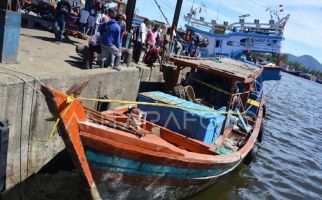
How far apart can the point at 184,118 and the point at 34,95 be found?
2.98 m

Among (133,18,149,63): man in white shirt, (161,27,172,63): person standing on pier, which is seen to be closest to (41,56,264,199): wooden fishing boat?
(133,18,149,63): man in white shirt

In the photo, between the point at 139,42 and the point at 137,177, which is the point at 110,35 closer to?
the point at 139,42

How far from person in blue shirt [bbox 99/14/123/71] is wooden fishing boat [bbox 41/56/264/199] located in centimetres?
208

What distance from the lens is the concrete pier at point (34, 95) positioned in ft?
17.6

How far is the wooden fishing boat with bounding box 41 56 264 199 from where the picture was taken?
4906 mm

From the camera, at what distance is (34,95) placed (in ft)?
18.8

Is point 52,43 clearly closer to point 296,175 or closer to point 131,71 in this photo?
point 131,71

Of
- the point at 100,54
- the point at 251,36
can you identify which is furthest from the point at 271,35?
the point at 100,54

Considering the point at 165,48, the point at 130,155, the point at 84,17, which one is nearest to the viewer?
the point at 130,155

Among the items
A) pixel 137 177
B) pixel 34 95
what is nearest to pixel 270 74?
pixel 137 177

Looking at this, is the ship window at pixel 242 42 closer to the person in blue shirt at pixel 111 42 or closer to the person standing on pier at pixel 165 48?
the person standing on pier at pixel 165 48

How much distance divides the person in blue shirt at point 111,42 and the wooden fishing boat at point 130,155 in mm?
2083

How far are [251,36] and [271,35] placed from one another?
1.18 meters

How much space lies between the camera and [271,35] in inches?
787
